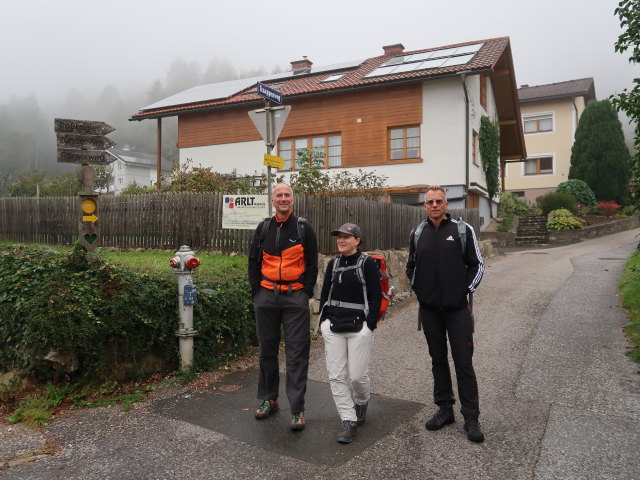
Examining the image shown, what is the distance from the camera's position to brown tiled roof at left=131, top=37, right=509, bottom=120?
62.2 ft

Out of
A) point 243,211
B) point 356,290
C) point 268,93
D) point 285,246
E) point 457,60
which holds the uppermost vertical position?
point 457,60

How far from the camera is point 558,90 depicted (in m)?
39.8

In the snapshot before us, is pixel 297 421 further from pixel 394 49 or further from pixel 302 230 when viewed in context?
pixel 394 49

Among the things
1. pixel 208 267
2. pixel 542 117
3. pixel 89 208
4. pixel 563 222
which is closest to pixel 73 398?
pixel 89 208

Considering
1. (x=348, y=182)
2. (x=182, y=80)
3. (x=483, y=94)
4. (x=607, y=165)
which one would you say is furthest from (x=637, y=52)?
(x=182, y=80)

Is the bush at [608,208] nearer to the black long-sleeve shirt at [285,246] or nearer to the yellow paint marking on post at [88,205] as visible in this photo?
the black long-sleeve shirt at [285,246]

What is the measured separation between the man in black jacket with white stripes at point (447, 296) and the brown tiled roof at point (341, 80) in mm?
15491

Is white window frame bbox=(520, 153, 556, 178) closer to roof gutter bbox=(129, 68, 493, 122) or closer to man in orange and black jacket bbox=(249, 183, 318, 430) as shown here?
roof gutter bbox=(129, 68, 493, 122)

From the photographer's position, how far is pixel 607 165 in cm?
3198

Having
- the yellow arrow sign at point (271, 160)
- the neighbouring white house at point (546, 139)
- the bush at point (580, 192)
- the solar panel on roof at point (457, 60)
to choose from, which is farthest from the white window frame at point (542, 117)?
the yellow arrow sign at point (271, 160)

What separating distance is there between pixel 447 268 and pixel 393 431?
1403 mm

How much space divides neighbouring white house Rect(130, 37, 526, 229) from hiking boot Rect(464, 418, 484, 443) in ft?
50.5

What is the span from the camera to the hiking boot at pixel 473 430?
405 cm

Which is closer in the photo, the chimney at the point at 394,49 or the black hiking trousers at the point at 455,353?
the black hiking trousers at the point at 455,353
